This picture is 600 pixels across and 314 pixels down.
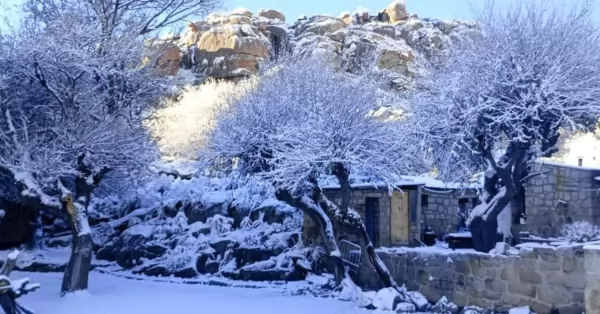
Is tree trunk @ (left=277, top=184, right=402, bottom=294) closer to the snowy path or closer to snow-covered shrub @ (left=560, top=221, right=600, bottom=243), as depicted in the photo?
the snowy path

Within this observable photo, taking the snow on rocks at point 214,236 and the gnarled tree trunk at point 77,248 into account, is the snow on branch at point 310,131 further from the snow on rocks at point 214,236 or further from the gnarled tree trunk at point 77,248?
the gnarled tree trunk at point 77,248

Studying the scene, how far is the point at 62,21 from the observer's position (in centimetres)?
1120

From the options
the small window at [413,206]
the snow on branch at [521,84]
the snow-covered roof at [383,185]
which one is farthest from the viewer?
the small window at [413,206]

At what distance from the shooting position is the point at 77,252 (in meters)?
10.8

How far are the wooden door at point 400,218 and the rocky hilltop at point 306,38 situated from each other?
53.3ft

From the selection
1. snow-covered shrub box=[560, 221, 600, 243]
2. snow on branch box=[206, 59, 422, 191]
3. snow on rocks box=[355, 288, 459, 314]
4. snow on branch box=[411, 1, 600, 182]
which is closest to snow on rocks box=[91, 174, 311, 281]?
snow on branch box=[206, 59, 422, 191]

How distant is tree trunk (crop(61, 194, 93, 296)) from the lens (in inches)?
421

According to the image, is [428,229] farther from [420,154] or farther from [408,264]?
[408,264]

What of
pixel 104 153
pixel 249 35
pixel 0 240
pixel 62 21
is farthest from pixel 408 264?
pixel 249 35

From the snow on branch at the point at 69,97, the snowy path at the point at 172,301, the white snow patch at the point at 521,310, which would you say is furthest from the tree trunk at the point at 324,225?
the white snow patch at the point at 521,310

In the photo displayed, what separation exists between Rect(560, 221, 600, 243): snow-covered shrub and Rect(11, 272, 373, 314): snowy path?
18.1 feet

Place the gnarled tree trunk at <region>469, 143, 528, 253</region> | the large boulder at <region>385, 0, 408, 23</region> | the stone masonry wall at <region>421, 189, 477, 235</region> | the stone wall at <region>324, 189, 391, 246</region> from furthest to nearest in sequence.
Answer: the large boulder at <region>385, 0, 408, 23</region>, the stone masonry wall at <region>421, 189, 477, 235</region>, the stone wall at <region>324, 189, 391, 246</region>, the gnarled tree trunk at <region>469, 143, 528, 253</region>

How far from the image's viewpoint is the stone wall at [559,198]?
14.0m

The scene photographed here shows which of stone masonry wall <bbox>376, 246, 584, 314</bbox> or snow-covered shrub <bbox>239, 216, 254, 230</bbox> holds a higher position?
snow-covered shrub <bbox>239, 216, 254, 230</bbox>
